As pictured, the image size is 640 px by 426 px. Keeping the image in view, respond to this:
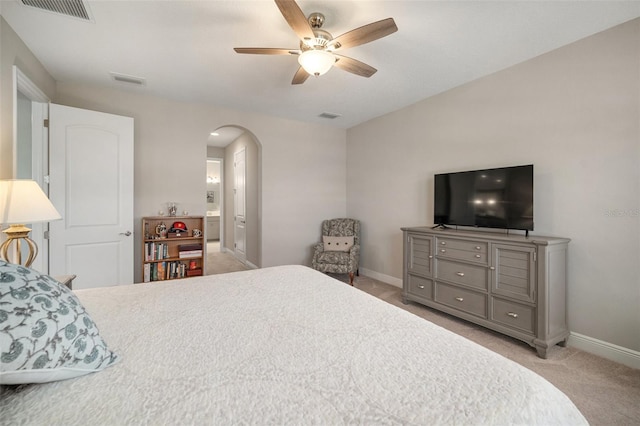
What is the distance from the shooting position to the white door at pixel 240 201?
5551mm

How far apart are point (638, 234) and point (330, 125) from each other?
4.01m

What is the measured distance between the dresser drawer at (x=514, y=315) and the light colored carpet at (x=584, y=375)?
7.4 inches

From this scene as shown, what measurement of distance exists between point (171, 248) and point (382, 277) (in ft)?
10.2

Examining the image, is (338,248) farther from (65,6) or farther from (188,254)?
(65,6)

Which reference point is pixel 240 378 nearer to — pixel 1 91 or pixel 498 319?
pixel 498 319

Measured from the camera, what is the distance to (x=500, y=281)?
2504mm

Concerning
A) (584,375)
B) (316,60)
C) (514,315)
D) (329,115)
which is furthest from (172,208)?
(584,375)

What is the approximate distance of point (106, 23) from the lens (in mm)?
2145

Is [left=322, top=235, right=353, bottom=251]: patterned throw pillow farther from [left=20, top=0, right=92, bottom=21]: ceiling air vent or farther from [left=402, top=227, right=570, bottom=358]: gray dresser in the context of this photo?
[left=20, top=0, right=92, bottom=21]: ceiling air vent

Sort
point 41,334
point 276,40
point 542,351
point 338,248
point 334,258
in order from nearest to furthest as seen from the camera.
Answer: point 41,334
point 542,351
point 276,40
point 334,258
point 338,248

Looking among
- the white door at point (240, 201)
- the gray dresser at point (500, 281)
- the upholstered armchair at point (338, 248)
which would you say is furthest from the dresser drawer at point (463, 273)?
the white door at point (240, 201)

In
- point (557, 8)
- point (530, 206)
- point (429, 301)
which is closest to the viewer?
point (557, 8)

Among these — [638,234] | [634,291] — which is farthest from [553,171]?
[634,291]

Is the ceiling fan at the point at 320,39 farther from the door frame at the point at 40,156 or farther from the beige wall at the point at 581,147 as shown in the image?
the door frame at the point at 40,156
